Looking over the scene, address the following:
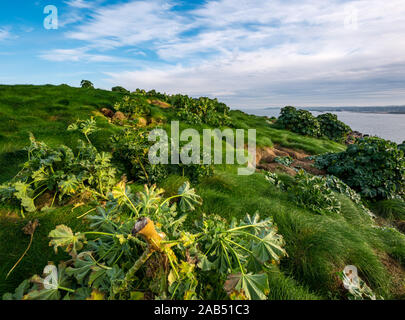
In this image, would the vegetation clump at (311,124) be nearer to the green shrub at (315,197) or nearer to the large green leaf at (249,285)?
the green shrub at (315,197)

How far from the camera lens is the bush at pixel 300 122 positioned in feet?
78.6

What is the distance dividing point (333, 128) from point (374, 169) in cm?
1931

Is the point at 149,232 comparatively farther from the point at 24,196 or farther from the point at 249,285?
the point at 24,196

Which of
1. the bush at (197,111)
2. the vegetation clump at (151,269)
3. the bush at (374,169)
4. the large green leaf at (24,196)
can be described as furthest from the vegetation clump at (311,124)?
the large green leaf at (24,196)

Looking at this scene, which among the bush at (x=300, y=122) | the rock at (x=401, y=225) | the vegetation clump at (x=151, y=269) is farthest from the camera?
the bush at (x=300, y=122)

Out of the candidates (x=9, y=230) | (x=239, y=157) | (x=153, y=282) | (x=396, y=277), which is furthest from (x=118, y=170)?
(x=396, y=277)

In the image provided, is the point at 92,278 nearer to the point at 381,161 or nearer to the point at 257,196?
the point at 257,196

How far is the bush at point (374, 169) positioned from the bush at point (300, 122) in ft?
46.3

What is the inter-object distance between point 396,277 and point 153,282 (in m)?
4.94

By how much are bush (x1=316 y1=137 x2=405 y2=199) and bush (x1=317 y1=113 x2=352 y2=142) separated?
58.5 feet

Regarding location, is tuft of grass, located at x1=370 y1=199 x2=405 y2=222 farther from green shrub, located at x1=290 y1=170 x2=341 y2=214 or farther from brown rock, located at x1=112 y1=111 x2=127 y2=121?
brown rock, located at x1=112 y1=111 x2=127 y2=121

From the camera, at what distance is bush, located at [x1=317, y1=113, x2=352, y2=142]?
86.3 feet

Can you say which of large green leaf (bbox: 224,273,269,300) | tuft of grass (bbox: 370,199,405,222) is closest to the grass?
large green leaf (bbox: 224,273,269,300)

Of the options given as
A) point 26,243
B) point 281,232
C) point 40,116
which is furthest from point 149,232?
point 40,116
